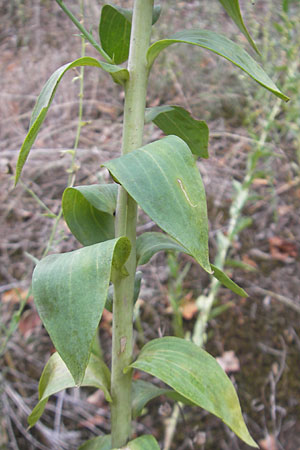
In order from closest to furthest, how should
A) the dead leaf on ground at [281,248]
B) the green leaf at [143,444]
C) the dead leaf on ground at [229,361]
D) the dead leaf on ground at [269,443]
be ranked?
the green leaf at [143,444], the dead leaf on ground at [269,443], the dead leaf on ground at [229,361], the dead leaf on ground at [281,248]

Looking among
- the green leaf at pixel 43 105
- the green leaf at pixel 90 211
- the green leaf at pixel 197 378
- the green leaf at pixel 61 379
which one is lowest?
the green leaf at pixel 61 379

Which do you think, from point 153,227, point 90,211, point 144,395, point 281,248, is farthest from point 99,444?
point 281,248

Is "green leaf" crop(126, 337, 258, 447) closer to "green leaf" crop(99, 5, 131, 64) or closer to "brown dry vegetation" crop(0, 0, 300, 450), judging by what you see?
"brown dry vegetation" crop(0, 0, 300, 450)

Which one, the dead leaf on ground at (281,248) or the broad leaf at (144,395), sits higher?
the broad leaf at (144,395)

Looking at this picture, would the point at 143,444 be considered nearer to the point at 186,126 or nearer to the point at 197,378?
the point at 197,378

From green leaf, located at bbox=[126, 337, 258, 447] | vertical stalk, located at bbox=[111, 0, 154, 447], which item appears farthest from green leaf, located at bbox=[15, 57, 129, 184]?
green leaf, located at bbox=[126, 337, 258, 447]

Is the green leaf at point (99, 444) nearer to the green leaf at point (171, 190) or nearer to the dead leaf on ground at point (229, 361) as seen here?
the green leaf at point (171, 190)

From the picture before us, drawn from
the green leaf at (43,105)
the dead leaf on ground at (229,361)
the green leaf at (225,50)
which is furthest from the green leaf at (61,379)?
the dead leaf on ground at (229,361)
